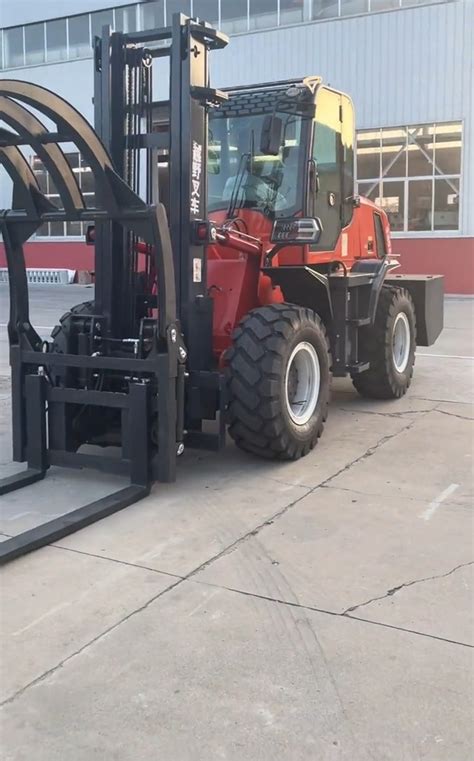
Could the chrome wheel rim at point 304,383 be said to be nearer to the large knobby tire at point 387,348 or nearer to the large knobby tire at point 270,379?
the large knobby tire at point 270,379

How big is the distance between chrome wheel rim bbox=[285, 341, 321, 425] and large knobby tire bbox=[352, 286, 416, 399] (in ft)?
6.26

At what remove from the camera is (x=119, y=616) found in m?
3.53

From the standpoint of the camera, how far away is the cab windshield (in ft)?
20.6

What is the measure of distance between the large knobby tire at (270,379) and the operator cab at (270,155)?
1049mm

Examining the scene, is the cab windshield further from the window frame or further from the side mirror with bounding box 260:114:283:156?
the window frame

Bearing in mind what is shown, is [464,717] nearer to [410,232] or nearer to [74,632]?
[74,632]

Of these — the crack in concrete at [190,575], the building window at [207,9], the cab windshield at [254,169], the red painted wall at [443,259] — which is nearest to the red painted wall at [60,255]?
the red painted wall at [443,259]

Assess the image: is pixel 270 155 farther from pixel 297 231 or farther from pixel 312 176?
pixel 297 231

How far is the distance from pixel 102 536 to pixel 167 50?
3320 mm

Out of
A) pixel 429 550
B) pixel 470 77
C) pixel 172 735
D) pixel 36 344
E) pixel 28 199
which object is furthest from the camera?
pixel 470 77

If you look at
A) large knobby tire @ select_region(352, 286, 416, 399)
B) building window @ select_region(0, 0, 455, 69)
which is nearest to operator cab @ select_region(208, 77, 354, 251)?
large knobby tire @ select_region(352, 286, 416, 399)

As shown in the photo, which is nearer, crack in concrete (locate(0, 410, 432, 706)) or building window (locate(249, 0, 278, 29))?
crack in concrete (locate(0, 410, 432, 706))

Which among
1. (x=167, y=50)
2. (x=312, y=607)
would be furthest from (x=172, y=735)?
(x=167, y=50)

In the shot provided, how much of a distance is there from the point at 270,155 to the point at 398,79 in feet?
51.4
